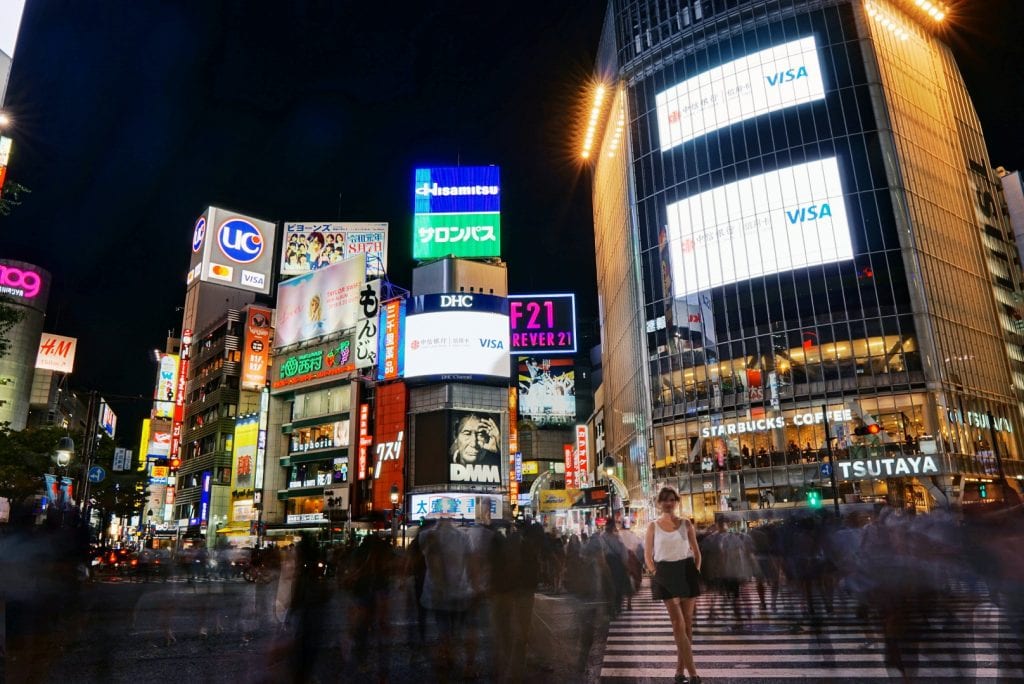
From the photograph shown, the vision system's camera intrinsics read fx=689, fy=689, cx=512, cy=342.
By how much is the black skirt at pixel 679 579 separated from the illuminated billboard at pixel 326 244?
70224mm

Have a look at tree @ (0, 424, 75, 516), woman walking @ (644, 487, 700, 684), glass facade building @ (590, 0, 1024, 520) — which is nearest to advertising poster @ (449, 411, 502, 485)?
glass facade building @ (590, 0, 1024, 520)

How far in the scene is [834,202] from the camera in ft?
168

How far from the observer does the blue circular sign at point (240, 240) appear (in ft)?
314

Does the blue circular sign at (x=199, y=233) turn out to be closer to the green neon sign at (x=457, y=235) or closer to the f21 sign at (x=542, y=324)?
the green neon sign at (x=457, y=235)

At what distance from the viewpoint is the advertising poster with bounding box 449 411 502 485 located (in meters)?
57.5

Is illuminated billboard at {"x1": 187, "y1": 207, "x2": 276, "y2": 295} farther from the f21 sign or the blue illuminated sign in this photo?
the f21 sign

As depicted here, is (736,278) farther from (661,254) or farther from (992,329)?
(992,329)

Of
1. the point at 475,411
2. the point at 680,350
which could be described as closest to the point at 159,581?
the point at 475,411

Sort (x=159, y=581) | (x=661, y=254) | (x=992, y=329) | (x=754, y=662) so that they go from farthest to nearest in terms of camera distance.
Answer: (x=661, y=254)
(x=992, y=329)
(x=159, y=581)
(x=754, y=662)

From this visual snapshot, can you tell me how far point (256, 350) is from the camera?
73.1m

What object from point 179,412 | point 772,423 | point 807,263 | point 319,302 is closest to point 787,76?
point 807,263

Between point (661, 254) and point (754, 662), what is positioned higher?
point (661, 254)

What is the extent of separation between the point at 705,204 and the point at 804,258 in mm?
9503

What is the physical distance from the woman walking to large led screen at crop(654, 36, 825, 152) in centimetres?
5530
